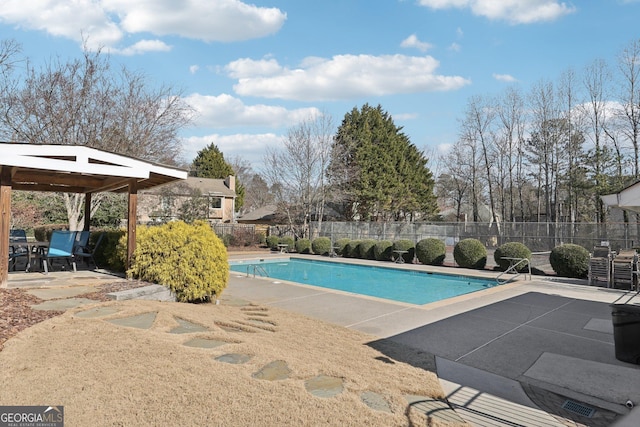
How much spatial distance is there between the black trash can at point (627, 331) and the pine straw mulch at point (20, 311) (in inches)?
253

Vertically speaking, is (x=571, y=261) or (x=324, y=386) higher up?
(x=571, y=261)

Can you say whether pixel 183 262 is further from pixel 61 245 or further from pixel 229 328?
pixel 61 245

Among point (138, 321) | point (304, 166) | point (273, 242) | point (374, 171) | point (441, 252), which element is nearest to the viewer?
point (138, 321)

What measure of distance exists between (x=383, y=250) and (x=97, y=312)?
1487 centimetres

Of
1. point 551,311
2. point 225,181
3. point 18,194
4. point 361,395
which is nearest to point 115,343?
point 361,395

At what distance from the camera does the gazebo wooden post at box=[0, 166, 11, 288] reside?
605 centimetres

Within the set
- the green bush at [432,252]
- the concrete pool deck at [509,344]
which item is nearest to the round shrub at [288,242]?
the green bush at [432,252]

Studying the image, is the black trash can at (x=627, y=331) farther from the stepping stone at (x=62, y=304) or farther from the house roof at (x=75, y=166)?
the house roof at (x=75, y=166)

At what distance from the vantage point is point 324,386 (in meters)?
3.40

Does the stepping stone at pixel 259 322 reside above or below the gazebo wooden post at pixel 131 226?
below

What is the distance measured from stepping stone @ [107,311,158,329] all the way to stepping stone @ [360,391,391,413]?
2.74m

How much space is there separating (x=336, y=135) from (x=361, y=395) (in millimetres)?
28132

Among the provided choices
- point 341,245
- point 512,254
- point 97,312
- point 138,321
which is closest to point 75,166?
point 97,312

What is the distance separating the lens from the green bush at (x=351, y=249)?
20.1m
